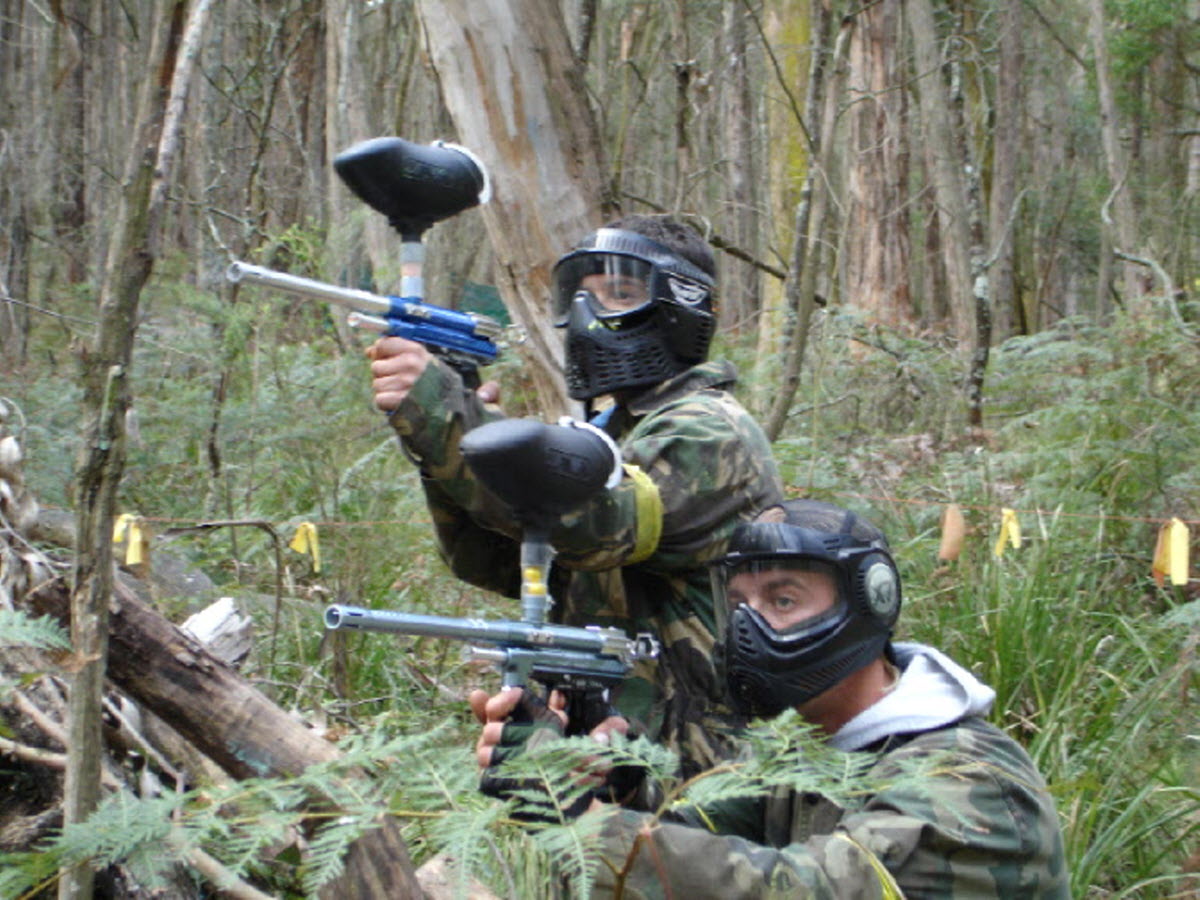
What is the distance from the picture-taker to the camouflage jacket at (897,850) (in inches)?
79.5

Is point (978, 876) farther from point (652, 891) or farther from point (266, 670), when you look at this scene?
point (266, 670)

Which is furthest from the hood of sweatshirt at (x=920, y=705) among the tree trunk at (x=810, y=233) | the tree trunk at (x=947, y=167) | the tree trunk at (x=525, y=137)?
the tree trunk at (x=947, y=167)

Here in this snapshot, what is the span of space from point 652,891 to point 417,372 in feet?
3.80

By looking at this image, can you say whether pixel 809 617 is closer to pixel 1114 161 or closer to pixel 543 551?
pixel 543 551

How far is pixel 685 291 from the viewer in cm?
326

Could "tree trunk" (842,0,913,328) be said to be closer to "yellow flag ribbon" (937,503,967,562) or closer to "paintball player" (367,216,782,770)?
"yellow flag ribbon" (937,503,967,562)

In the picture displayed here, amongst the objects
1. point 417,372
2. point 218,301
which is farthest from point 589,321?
point 218,301

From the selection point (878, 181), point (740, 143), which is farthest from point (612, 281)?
point (740, 143)

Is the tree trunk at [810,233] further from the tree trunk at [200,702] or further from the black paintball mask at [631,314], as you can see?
the tree trunk at [200,702]

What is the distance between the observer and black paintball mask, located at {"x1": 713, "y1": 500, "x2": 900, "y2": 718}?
7.82 ft

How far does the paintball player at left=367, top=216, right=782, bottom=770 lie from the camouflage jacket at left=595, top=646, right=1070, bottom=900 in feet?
2.60

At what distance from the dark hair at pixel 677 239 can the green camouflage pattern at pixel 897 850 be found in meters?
1.55

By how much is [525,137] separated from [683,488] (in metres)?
2.53

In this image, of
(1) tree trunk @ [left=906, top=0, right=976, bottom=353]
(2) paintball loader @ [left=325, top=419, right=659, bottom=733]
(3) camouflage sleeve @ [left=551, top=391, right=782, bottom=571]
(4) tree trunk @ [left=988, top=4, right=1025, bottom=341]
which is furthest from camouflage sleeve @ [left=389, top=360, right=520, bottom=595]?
(4) tree trunk @ [left=988, top=4, right=1025, bottom=341]
